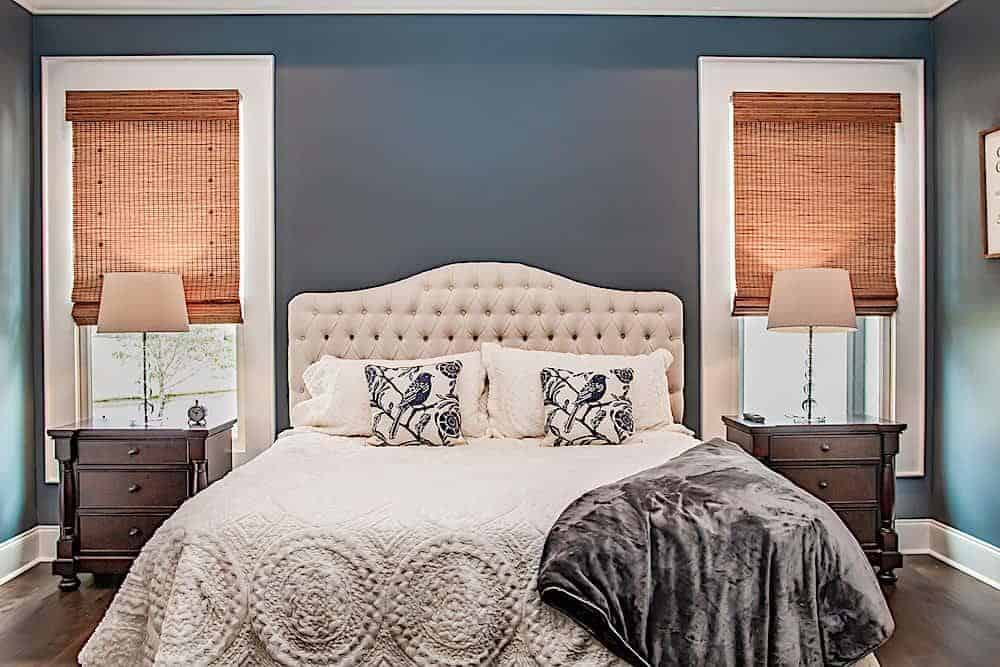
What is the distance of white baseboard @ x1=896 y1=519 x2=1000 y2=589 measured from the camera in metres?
4.16

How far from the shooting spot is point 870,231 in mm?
4703

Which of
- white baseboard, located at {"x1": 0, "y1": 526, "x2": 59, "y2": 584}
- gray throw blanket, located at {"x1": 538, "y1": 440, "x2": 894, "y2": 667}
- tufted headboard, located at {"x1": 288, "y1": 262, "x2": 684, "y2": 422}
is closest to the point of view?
gray throw blanket, located at {"x1": 538, "y1": 440, "x2": 894, "y2": 667}

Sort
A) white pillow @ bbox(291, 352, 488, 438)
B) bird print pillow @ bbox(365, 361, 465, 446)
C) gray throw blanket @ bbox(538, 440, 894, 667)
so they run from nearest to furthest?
gray throw blanket @ bbox(538, 440, 894, 667) → bird print pillow @ bbox(365, 361, 465, 446) → white pillow @ bbox(291, 352, 488, 438)

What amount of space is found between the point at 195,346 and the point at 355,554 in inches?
103

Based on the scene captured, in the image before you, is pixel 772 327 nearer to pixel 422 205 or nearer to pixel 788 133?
pixel 788 133

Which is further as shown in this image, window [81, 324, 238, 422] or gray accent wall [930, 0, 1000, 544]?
window [81, 324, 238, 422]

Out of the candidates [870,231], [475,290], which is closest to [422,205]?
[475,290]

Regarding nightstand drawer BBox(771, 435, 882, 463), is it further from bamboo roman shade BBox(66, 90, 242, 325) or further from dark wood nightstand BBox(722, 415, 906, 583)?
bamboo roman shade BBox(66, 90, 242, 325)

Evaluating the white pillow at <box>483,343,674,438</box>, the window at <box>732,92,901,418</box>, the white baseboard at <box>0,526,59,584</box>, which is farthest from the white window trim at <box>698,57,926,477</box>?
the white baseboard at <box>0,526,59,584</box>

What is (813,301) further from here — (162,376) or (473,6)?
(162,376)

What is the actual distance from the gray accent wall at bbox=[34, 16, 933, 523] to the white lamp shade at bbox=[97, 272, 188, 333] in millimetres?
574

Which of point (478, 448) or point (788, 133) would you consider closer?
point (478, 448)

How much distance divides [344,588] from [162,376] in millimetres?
2694

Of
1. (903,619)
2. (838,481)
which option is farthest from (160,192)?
(903,619)
